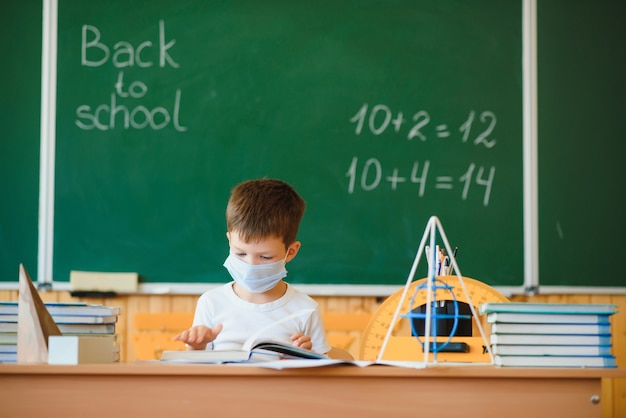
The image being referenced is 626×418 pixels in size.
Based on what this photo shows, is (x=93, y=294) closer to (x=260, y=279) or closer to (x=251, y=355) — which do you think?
(x=260, y=279)

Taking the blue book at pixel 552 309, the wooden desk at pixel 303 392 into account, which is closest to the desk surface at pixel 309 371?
the wooden desk at pixel 303 392

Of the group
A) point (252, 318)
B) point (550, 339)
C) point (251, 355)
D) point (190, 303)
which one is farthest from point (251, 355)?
point (190, 303)

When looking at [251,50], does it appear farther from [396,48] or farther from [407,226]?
[407,226]

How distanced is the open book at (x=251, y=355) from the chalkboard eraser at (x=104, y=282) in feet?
5.90

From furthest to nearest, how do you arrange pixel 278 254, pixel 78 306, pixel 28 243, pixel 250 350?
pixel 28 243 → pixel 278 254 → pixel 78 306 → pixel 250 350

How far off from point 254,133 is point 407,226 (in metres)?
0.73

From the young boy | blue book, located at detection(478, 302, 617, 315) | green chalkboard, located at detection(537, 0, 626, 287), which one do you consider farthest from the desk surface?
green chalkboard, located at detection(537, 0, 626, 287)

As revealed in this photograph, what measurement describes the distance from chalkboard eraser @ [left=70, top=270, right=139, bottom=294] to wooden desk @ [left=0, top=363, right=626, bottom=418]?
1.86 metres

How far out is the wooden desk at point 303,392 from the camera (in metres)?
1.53

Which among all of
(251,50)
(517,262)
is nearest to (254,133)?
(251,50)

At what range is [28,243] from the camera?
11.3 feet

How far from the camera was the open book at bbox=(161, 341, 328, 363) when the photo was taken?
1.61 meters

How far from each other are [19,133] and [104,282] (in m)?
0.71

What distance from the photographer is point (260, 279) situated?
2217mm
